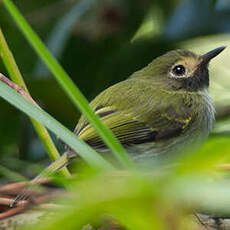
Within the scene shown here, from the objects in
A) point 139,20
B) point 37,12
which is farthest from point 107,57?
point 37,12

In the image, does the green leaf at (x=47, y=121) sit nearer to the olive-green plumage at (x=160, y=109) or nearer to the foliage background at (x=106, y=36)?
the olive-green plumage at (x=160, y=109)

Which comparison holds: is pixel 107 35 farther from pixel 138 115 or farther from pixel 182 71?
pixel 138 115

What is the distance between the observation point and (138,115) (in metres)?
2.83

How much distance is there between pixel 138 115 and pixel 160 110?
0.16 meters

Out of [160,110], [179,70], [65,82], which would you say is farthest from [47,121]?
[179,70]

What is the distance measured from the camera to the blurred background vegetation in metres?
3.37

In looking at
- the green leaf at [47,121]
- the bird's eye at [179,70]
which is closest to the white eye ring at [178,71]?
the bird's eye at [179,70]

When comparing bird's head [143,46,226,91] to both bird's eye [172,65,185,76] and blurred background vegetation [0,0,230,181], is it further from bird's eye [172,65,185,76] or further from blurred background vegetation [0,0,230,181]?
blurred background vegetation [0,0,230,181]

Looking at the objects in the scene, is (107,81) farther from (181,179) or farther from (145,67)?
(181,179)

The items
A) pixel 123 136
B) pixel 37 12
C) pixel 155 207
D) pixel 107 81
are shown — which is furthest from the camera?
pixel 37 12

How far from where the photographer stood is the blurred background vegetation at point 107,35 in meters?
3.37

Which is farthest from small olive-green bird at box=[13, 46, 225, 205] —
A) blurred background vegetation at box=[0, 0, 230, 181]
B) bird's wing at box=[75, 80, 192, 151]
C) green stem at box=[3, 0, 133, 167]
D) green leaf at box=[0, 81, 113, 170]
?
green stem at box=[3, 0, 133, 167]

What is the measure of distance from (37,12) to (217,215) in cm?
226

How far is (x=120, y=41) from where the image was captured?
3.50 meters
